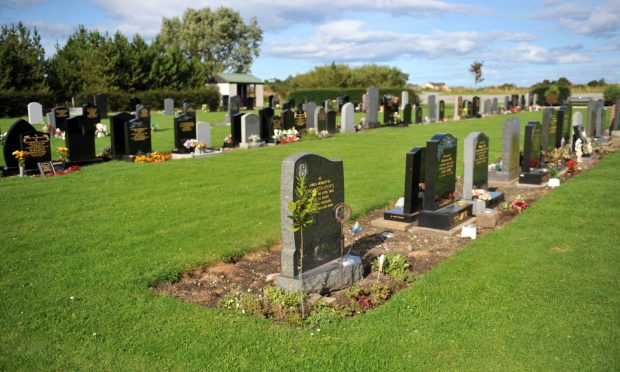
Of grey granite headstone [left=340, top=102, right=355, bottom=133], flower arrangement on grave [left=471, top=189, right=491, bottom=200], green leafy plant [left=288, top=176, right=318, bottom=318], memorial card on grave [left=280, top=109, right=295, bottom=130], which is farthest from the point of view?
grey granite headstone [left=340, top=102, right=355, bottom=133]

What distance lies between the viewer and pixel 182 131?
18391 mm

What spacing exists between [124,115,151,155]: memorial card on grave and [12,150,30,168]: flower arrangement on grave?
3276 millimetres

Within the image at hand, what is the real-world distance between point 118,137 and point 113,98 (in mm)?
27409

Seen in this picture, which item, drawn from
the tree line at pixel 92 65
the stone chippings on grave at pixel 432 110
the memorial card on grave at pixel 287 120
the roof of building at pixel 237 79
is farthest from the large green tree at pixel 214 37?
the memorial card on grave at pixel 287 120

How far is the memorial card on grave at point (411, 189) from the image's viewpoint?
9.75 meters

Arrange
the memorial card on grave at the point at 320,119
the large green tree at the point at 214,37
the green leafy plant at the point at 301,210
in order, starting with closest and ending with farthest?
the green leafy plant at the point at 301,210
the memorial card on grave at the point at 320,119
the large green tree at the point at 214,37

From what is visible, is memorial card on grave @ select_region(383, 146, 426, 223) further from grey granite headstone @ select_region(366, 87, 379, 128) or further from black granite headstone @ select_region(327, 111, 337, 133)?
grey granite headstone @ select_region(366, 87, 379, 128)

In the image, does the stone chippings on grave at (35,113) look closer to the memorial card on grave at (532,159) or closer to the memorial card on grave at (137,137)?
the memorial card on grave at (137,137)

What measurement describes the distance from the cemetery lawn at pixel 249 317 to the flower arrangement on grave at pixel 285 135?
10278 mm

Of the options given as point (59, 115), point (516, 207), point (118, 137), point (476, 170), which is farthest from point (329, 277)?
point (59, 115)

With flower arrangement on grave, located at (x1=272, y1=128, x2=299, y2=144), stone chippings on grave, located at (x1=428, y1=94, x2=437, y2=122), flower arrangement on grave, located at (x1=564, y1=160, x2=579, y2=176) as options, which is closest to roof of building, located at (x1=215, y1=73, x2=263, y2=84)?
stone chippings on grave, located at (x1=428, y1=94, x2=437, y2=122)

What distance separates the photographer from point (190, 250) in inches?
312

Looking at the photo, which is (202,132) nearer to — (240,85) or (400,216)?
(400,216)

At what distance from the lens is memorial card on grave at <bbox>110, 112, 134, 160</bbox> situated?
1686 cm
